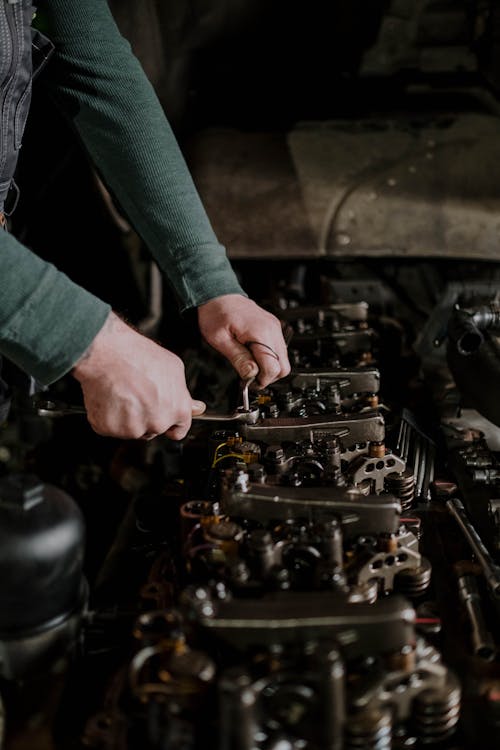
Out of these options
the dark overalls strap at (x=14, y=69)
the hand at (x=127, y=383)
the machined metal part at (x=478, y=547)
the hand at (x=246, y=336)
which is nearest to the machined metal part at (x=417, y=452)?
the machined metal part at (x=478, y=547)

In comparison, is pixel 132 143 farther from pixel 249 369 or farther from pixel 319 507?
pixel 319 507

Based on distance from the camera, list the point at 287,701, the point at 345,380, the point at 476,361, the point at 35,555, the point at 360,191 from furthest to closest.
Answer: the point at 360,191, the point at 476,361, the point at 345,380, the point at 35,555, the point at 287,701

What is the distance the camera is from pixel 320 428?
140cm

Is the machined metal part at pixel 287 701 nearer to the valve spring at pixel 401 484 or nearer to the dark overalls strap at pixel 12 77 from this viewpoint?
the valve spring at pixel 401 484

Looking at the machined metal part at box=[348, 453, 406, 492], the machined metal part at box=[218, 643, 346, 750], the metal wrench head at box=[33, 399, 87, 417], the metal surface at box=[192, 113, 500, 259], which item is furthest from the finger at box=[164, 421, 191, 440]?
the metal surface at box=[192, 113, 500, 259]

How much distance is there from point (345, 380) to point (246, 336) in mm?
270

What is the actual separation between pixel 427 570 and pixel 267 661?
39cm

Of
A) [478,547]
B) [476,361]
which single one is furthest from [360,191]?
[478,547]

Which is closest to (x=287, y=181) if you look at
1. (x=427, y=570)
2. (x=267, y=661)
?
(x=427, y=570)

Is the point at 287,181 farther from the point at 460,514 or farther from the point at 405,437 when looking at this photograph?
the point at 460,514

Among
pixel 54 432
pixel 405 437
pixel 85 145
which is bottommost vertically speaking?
pixel 54 432

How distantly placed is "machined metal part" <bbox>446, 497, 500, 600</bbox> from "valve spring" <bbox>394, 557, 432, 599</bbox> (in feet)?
0.38

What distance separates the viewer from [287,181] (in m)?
2.58

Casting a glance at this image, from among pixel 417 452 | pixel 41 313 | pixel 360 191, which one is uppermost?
pixel 41 313
